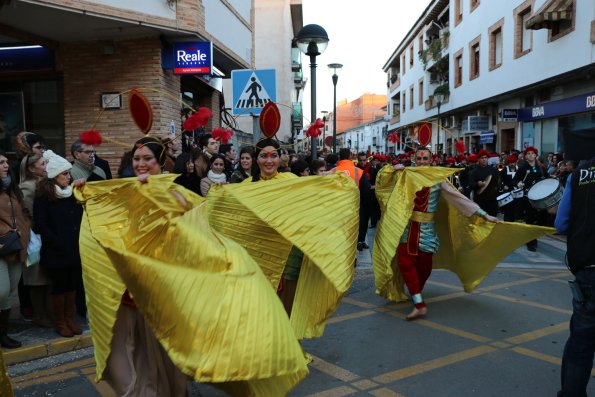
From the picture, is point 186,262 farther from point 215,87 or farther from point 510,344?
point 215,87

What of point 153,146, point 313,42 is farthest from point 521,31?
point 153,146

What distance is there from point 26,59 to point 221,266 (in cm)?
1020

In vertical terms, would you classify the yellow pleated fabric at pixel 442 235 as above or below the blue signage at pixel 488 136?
below

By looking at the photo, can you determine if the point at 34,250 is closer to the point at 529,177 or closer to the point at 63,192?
the point at 63,192

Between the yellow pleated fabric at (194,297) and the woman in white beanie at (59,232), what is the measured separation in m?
2.15

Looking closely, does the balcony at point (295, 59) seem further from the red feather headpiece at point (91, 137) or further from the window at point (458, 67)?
the red feather headpiece at point (91, 137)

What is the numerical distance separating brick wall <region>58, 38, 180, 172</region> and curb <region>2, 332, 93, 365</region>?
6089 millimetres

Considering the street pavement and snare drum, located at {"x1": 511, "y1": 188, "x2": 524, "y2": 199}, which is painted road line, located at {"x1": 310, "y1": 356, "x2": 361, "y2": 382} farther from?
snare drum, located at {"x1": 511, "y1": 188, "x2": 524, "y2": 199}

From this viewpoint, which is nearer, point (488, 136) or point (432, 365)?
point (432, 365)

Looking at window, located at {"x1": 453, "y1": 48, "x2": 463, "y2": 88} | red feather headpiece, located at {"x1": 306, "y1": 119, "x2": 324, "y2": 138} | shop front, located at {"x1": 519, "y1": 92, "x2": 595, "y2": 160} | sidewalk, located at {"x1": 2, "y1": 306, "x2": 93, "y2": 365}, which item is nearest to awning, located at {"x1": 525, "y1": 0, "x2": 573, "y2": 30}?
shop front, located at {"x1": 519, "y1": 92, "x2": 595, "y2": 160}

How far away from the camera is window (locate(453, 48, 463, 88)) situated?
2647 cm

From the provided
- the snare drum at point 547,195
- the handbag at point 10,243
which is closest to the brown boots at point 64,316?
the handbag at point 10,243

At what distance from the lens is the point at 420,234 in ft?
17.5

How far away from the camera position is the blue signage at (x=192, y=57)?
34.2ft
